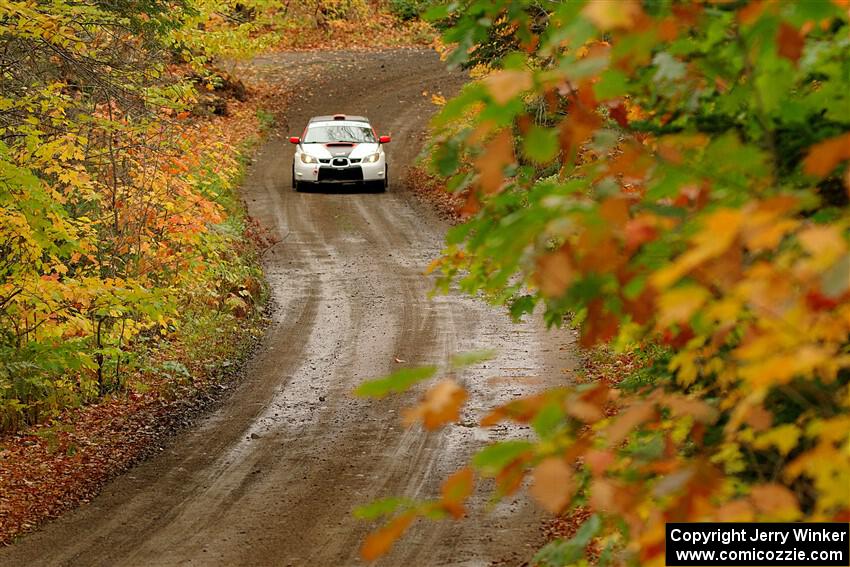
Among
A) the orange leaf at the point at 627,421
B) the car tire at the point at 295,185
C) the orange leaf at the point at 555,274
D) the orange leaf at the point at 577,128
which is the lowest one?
the car tire at the point at 295,185

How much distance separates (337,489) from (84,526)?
7.54ft

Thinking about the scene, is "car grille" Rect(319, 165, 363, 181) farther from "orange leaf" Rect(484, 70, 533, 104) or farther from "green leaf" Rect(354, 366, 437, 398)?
"orange leaf" Rect(484, 70, 533, 104)

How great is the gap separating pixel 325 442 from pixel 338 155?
15.7m

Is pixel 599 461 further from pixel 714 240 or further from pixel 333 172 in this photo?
pixel 333 172

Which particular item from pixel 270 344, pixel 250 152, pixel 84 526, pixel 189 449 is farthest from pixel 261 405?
pixel 250 152

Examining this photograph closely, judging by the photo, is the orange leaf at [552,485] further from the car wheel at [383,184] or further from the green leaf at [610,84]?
the car wheel at [383,184]

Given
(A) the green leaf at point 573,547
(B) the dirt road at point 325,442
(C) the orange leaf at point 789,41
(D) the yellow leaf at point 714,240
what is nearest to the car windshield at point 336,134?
(B) the dirt road at point 325,442

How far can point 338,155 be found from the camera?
2559cm

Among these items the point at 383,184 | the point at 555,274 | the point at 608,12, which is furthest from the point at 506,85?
the point at 383,184

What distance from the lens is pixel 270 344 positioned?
597 inches

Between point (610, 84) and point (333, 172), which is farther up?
point (610, 84)

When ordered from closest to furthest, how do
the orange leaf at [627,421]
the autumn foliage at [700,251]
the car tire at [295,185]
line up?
the autumn foliage at [700,251] → the orange leaf at [627,421] → the car tire at [295,185]

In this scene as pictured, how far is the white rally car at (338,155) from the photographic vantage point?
83.8 ft

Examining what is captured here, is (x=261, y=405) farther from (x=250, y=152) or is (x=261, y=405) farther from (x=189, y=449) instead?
(x=250, y=152)
